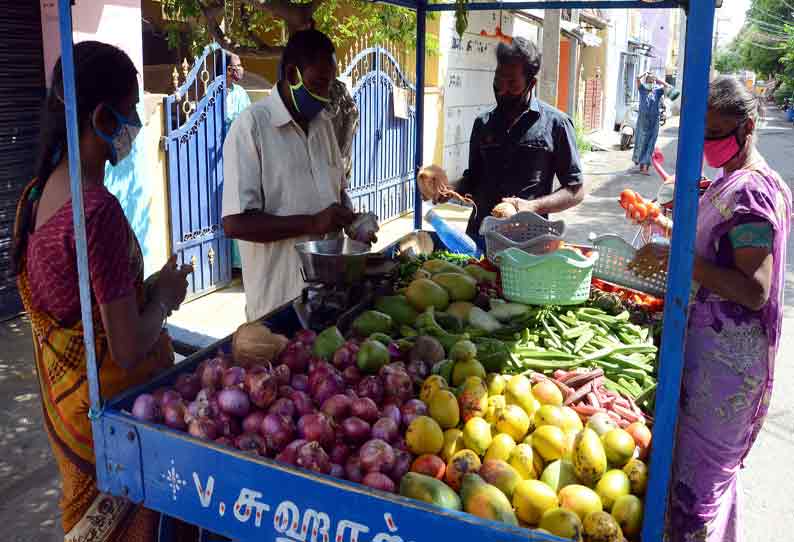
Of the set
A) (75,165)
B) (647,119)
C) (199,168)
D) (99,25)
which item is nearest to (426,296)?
(75,165)

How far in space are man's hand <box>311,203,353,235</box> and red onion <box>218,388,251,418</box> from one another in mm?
1027

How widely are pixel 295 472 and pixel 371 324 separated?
906 millimetres

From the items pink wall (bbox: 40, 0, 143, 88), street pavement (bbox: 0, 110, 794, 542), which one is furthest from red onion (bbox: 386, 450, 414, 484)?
pink wall (bbox: 40, 0, 143, 88)

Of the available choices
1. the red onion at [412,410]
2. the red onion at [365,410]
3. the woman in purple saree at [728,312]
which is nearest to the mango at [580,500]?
the red onion at [412,410]

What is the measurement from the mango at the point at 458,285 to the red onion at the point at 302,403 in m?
1.01

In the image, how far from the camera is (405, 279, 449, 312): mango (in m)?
2.79

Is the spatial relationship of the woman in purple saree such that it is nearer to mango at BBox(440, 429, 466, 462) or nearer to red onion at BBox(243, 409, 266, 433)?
mango at BBox(440, 429, 466, 462)

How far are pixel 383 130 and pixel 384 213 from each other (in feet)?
3.84

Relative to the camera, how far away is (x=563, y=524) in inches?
64.2

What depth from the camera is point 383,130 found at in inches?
383

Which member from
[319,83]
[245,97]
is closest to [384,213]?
[245,97]

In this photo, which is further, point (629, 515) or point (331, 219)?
point (331, 219)

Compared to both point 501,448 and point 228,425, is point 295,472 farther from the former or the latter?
point 501,448

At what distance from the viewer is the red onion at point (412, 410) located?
6.58ft
